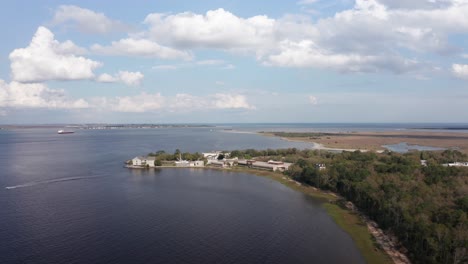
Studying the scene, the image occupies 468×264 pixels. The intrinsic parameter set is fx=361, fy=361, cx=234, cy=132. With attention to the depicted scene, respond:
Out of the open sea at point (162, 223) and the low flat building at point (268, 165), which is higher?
the low flat building at point (268, 165)

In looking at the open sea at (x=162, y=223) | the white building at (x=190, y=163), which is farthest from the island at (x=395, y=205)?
the white building at (x=190, y=163)

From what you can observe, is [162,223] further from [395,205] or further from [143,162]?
[143,162]

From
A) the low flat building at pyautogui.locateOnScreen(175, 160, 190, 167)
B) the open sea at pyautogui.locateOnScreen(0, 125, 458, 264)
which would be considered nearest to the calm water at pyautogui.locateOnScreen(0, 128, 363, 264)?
the open sea at pyautogui.locateOnScreen(0, 125, 458, 264)

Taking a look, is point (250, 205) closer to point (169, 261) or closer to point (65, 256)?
point (169, 261)

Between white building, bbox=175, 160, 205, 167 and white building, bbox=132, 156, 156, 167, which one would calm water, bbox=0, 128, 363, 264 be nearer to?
white building, bbox=132, 156, 156, 167

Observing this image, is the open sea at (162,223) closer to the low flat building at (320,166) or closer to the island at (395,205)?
the island at (395,205)

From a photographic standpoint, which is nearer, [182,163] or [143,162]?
[143,162]

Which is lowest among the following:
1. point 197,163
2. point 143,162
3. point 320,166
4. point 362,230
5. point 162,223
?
point 362,230

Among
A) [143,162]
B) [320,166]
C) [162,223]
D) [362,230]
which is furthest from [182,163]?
[362,230]
